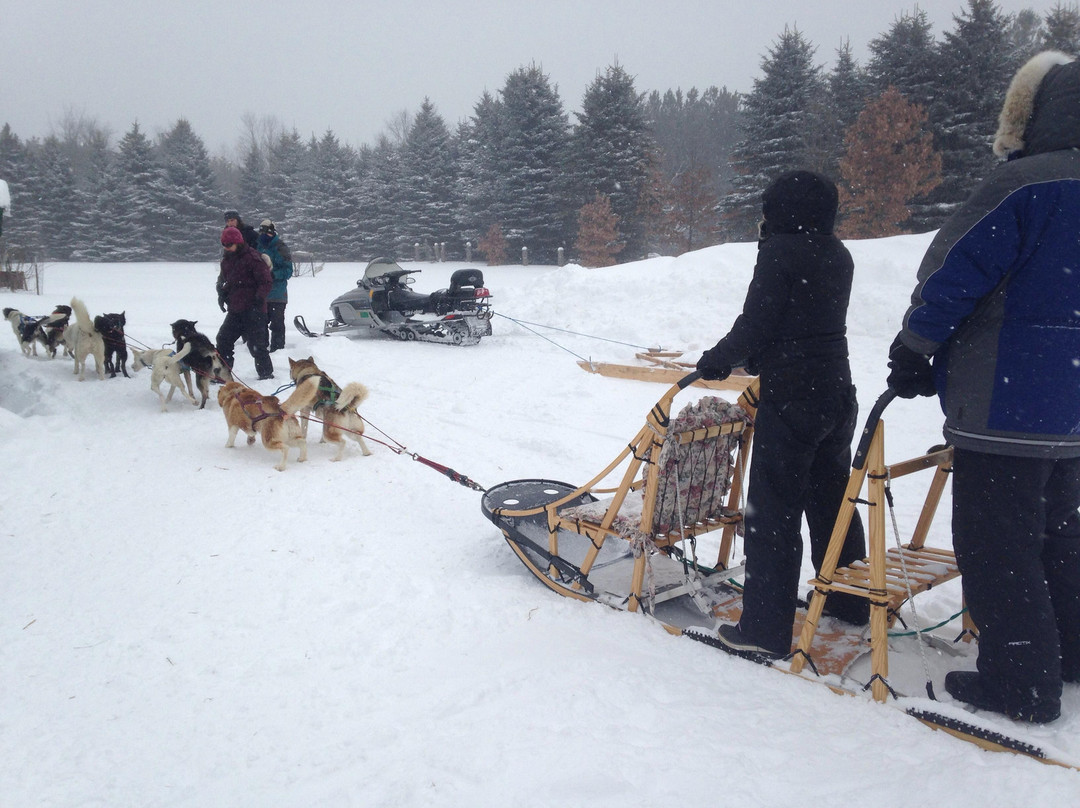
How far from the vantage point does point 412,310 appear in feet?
39.4

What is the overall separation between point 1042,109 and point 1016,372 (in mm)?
826

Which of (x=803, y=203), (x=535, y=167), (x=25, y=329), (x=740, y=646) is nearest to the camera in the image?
(x=803, y=203)

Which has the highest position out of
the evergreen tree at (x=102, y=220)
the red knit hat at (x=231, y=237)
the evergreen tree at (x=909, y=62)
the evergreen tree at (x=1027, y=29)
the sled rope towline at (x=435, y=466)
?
the evergreen tree at (x=1027, y=29)

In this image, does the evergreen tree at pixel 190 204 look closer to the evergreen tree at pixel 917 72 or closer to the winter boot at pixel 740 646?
the evergreen tree at pixel 917 72

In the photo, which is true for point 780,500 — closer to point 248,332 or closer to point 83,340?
point 248,332

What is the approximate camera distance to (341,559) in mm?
3881

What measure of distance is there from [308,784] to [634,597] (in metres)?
1.61

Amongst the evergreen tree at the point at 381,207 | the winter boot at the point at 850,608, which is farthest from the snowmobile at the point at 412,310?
the evergreen tree at the point at 381,207

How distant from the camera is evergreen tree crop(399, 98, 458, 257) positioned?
34.2 metres

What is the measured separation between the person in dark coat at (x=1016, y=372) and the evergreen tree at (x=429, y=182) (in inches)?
1307

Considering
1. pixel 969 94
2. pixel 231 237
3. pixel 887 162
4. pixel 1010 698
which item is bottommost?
pixel 1010 698

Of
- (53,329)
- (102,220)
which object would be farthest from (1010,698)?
(102,220)

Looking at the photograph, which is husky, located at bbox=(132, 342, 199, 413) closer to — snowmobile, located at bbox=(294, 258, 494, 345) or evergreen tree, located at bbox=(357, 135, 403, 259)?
snowmobile, located at bbox=(294, 258, 494, 345)

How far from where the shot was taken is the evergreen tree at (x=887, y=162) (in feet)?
65.2
